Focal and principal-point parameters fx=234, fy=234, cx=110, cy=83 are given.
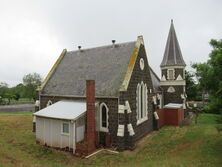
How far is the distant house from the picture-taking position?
21.0 m

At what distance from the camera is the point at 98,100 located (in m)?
22.9

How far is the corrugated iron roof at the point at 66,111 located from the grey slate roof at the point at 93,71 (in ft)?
4.58

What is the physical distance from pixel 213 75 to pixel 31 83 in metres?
85.5

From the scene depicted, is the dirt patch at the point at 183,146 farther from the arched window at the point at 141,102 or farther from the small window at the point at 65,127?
the small window at the point at 65,127

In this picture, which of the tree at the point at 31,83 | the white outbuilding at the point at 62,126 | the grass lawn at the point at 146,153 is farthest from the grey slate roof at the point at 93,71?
the tree at the point at 31,83

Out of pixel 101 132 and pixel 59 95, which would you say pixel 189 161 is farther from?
pixel 59 95

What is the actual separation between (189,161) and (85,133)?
920cm

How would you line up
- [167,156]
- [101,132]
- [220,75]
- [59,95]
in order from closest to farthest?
[220,75] < [167,156] < [101,132] < [59,95]

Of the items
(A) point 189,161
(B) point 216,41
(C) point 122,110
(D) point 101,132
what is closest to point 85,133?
(D) point 101,132

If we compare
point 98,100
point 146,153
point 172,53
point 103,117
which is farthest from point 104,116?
point 172,53

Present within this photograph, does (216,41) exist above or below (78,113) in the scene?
above

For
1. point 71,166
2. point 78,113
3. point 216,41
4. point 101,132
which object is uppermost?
point 216,41

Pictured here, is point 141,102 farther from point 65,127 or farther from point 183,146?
point 65,127

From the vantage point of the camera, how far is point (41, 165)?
55.7 ft
